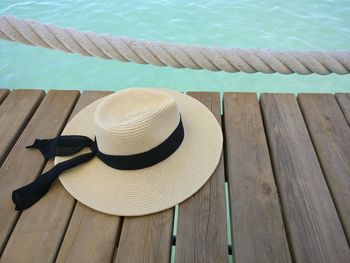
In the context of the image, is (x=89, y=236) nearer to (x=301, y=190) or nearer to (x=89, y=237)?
(x=89, y=237)

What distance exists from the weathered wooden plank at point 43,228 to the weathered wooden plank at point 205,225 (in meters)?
0.25

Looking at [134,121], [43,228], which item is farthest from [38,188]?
[134,121]

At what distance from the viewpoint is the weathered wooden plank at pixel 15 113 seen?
116 centimetres

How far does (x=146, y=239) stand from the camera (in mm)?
853

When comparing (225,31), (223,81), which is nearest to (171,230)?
(223,81)

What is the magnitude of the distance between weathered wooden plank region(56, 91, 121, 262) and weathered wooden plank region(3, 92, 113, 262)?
16 millimetres

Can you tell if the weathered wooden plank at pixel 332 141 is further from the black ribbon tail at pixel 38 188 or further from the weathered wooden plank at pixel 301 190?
the black ribbon tail at pixel 38 188

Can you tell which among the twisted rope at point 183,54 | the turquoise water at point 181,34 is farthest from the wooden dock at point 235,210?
the turquoise water at point 181,34

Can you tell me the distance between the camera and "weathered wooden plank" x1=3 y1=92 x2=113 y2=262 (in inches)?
32.7

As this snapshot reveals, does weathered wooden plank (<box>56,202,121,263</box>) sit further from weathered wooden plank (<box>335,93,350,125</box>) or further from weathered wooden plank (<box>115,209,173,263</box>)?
weathered wooden plank (<box>335,93,350,125</box>)

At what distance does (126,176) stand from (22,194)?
303mm

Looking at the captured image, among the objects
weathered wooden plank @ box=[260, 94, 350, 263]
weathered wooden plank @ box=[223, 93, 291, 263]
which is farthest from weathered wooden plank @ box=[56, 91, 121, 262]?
weathered wooden plank @ box=[260, 94, 350, 263]

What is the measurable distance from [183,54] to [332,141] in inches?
24.1

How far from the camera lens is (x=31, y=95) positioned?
4.47 feet
